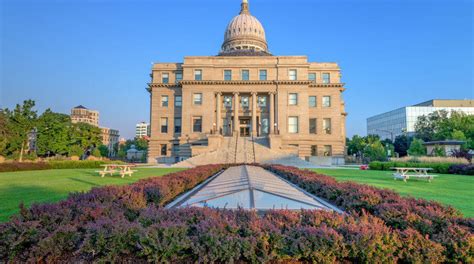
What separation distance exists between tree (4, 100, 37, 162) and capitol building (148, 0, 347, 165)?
56.7ft

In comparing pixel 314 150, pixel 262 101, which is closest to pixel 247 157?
pixel 314 150

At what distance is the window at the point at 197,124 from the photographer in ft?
148

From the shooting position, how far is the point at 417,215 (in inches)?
192

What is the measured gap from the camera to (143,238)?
3.65 m

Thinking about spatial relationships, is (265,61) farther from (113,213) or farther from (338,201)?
(113,213)

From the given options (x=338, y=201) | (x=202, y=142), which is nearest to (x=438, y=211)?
(x=338, y=201)

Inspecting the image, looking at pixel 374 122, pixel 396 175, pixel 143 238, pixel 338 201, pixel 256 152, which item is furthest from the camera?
pixel 374 122

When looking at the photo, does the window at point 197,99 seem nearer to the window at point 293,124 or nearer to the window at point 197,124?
the window at point 197,124

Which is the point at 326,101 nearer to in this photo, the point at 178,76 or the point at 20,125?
the point at 178,76

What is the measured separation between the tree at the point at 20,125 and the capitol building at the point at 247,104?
17.3 meters

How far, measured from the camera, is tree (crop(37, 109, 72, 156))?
45906 mm

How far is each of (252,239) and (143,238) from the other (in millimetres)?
1383

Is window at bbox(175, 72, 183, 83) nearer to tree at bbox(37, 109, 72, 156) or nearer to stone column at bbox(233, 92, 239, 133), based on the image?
stone column at bbox(233, 92, 239, 133)

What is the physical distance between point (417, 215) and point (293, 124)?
40973 millimetres
